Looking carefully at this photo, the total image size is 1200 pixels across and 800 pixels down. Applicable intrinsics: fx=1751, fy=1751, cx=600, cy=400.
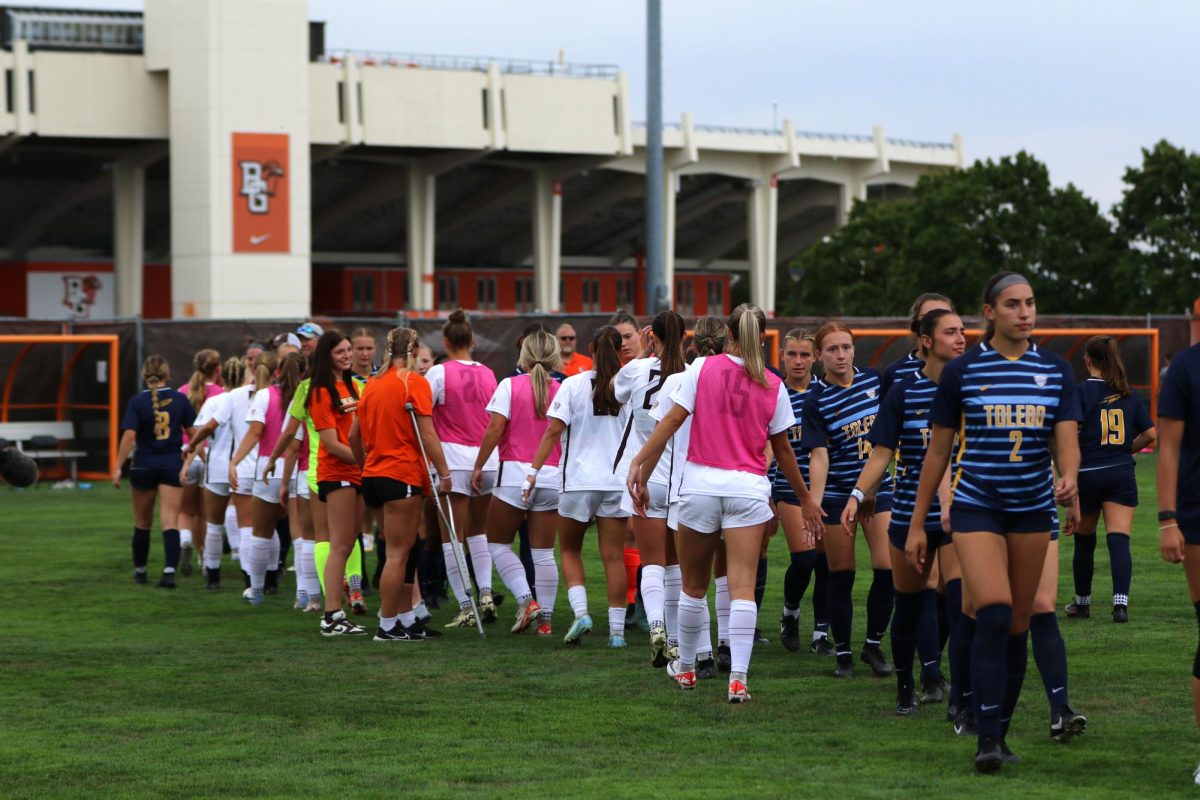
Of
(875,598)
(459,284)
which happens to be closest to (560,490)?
(875,598)

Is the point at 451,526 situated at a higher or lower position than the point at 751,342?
lower

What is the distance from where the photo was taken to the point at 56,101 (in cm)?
4850

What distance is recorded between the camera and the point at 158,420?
14.2m

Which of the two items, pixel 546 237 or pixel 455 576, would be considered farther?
pixel 546 237

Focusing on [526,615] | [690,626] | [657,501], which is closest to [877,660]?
[690,626]

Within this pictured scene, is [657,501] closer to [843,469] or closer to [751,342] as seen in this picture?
[843,469]

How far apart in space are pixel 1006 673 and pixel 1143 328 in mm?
26418

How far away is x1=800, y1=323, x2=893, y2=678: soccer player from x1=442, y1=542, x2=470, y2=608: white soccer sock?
2.95 metres

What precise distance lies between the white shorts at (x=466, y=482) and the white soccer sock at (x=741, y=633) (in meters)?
3.15

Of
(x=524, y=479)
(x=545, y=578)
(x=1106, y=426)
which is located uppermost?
(x=1106, y=426)

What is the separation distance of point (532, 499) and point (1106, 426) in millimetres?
3770

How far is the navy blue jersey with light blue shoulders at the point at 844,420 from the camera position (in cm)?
920

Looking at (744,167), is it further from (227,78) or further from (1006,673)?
(1006,673)

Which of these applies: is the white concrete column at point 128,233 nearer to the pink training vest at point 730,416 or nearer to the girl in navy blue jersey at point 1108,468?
the girl in navy blue jersey at point 1108,468
